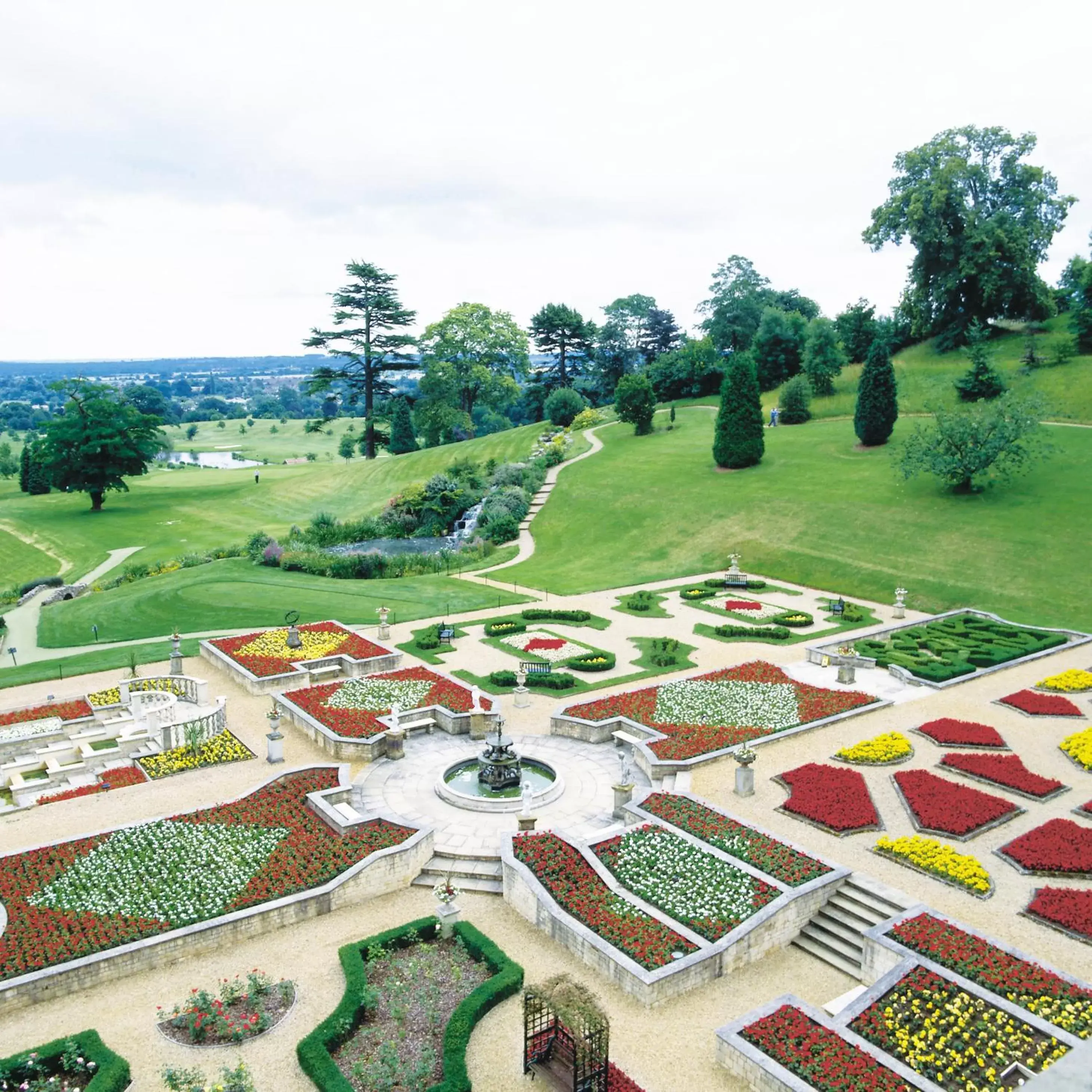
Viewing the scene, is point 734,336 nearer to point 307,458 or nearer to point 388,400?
point 388,400

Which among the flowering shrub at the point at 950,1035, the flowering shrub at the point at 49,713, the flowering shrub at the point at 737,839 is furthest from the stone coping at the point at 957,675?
the flowering shrub at the point at 49,713

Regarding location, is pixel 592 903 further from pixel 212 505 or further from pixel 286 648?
pixel 212 505

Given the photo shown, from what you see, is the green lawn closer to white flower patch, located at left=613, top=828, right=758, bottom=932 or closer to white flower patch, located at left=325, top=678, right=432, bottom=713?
white flower patch, located at left=325, top=678, right=432, bottom=713

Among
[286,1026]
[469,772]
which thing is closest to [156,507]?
[469,772]

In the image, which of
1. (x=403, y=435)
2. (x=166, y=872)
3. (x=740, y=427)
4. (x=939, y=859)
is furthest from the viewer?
(x=403, y=435)

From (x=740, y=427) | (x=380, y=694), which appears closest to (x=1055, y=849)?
(x=380, y=694)

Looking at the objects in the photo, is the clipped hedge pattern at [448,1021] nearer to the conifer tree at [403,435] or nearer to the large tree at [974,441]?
the large tree at [974,441]
